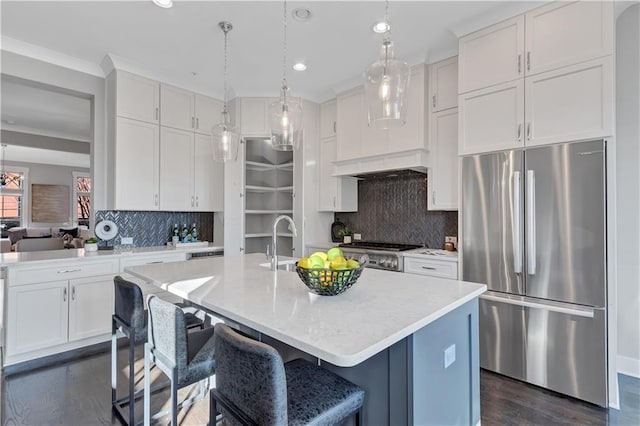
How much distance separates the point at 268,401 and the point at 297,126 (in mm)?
1973

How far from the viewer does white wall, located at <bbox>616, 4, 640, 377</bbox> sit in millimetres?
2580

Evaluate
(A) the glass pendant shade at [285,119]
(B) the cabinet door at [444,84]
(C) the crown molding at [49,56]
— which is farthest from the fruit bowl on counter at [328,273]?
(C) the crown molding at [49,56]

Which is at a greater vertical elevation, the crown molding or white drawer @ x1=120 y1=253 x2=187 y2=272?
the crown molding

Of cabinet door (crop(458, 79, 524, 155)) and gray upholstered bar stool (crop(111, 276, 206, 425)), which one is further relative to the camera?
cabinet door (crop(458, 79, 524, 155))

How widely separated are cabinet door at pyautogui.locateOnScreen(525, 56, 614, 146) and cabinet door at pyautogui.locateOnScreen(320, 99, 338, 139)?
2.36m

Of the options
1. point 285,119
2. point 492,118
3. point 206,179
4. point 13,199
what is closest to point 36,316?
point 206,179

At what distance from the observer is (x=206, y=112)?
4309mm

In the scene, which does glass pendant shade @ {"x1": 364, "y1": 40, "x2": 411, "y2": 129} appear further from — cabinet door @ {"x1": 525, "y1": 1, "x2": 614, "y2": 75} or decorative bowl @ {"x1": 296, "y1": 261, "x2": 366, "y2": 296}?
cabinet door @ {"x1": 525, "y1": 1, "x2": 614, "y2": 75}

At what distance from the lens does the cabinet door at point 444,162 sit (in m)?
3.25

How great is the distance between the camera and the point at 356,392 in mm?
1270

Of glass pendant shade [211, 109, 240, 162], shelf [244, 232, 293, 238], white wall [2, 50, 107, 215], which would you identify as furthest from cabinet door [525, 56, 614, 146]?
white wall [2, 50, 107, 215]

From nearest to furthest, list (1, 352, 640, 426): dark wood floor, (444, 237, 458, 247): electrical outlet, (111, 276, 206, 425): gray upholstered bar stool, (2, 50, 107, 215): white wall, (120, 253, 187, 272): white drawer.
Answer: (111, 276, 206, 425): gray upholstered bar stool → (1, 352, 640, 426): dark wood floor → (2, 50, 107, 215): white wall → (120, 253, 187, 272): white drawer → (444, 237, 458, 247): electrical outlet

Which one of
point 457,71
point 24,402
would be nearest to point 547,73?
point 457,71

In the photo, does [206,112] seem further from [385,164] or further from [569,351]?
[569,351]
